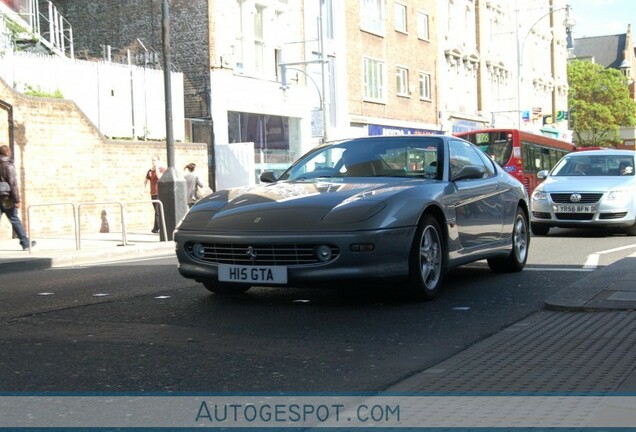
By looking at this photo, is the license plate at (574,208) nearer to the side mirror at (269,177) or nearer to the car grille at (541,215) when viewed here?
the car grille at (541,215)

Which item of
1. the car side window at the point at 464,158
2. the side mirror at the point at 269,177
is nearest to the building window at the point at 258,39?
the car side window at the point at 464,158

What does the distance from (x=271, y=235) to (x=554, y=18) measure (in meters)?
68.3

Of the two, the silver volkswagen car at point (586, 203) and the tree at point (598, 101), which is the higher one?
the tree at point (598, 101)

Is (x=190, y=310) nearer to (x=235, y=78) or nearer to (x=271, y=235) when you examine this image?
(x=271, y=235)

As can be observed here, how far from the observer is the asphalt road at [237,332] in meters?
4.98

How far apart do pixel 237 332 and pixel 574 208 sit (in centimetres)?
1112

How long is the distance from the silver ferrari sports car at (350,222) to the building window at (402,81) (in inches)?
1325

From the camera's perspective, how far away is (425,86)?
1796 inches

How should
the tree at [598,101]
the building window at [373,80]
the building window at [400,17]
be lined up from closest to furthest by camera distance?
the building window at [373,80]
the building window at [400,17]
the tree at [598,101]

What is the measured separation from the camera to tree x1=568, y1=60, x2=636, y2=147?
8912cm

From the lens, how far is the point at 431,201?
7.79 meters

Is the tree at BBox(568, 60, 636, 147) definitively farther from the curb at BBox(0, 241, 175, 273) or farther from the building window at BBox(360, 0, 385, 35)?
the curb at BBox(0, 241, 175, 273)

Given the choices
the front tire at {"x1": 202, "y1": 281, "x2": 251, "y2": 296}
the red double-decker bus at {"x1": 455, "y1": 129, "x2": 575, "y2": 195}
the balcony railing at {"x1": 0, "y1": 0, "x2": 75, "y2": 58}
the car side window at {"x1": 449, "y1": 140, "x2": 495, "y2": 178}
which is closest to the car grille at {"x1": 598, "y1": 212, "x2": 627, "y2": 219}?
the car side window at {"x1": 449, "y1": 140, "x2": 495, "y2": 178}

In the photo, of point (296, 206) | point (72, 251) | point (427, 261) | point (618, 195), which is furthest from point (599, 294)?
point (72, 251)
